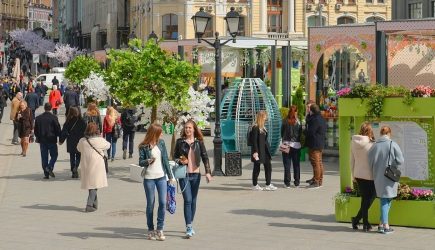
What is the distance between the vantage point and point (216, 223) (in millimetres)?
14961

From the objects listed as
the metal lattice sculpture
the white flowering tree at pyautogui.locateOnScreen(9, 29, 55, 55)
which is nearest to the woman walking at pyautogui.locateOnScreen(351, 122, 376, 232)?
the metal lattice sculpture

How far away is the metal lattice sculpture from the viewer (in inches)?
993

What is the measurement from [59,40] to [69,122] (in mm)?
125454

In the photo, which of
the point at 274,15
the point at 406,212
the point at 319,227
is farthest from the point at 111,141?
the point at 274,15

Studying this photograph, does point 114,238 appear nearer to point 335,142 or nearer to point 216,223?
point 216,223

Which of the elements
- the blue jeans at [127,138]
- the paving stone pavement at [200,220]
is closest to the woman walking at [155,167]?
the paving stone pavement at [200,220]

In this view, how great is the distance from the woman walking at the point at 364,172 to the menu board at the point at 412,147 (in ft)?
1.98

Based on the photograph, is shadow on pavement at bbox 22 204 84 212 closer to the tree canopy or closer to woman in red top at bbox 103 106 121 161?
the tree canopy

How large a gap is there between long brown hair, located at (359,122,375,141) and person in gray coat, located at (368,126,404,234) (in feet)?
0.86

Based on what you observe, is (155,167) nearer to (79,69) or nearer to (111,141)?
(111,141)

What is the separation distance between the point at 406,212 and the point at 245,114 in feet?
37.0

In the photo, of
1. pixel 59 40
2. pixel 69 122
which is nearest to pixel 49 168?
pixel 69 122

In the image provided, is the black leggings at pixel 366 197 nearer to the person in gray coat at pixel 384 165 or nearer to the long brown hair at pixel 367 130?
the person in gray coat at pixel 384 165

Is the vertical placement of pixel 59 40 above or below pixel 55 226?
above
